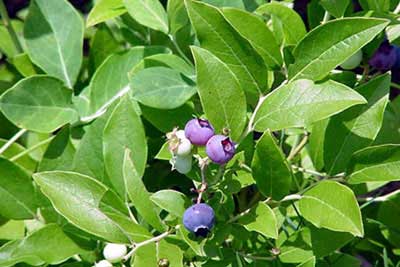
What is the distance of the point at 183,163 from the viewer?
98cm

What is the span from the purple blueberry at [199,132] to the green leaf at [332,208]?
167 mm

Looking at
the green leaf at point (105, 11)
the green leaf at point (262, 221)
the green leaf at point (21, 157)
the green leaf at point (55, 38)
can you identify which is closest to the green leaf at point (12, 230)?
the green leaf at point (21, 157)

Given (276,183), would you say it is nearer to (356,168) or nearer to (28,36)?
(356,168)

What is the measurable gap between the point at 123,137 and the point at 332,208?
1.04 feet

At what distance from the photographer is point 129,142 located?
1.13 metres

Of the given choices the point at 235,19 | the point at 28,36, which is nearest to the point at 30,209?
the point at 28,36

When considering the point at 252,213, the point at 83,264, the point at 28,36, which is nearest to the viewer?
the point at 252,213

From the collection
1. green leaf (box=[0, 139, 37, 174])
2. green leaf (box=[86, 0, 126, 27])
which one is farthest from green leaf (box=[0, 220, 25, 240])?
green leaf (box=[86, 0, 126, 27])

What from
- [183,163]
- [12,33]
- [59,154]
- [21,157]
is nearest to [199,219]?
[183,163]

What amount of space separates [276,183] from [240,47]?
0.18 m

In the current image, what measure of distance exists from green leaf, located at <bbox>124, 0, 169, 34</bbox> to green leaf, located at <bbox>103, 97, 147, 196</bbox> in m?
0.16

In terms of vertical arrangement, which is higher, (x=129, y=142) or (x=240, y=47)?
(x=240, y=47)

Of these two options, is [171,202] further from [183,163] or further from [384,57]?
[384,57]

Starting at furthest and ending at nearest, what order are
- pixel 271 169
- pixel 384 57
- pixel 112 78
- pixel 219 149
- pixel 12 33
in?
pixel 12 33
pixel 112 78
pixel 384 57
pixel 271 169
pixel 219 149
